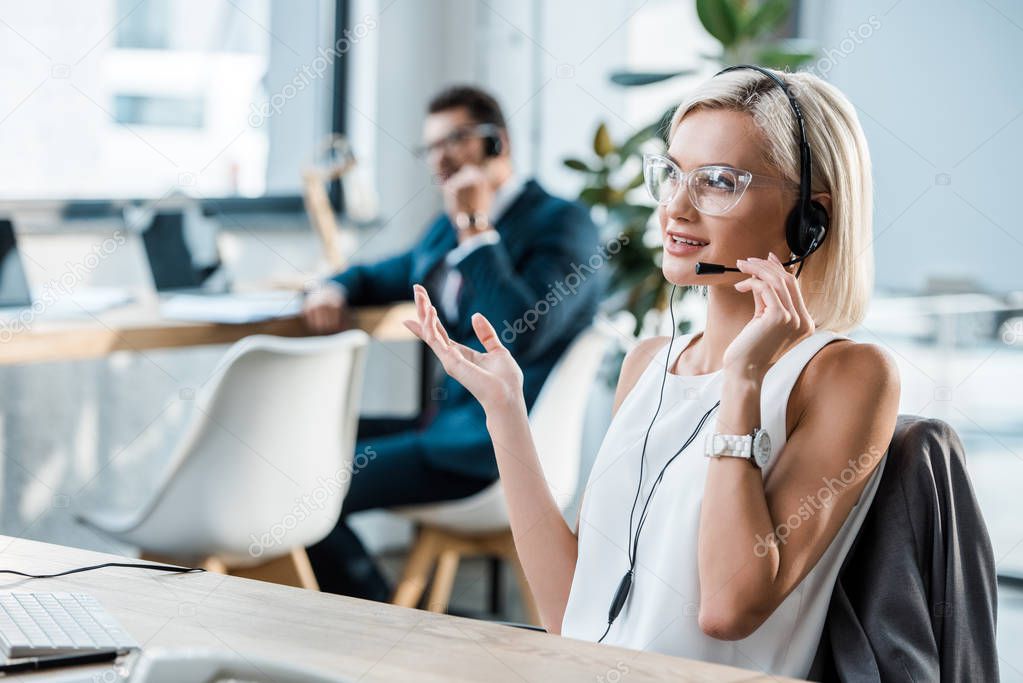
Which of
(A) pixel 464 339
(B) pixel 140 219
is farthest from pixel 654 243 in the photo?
(B) pixel 140 219

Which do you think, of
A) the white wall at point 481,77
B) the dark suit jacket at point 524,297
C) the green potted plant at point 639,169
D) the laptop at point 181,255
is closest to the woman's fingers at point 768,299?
the dark suit jacket at point 524,297

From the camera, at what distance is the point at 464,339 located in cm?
282

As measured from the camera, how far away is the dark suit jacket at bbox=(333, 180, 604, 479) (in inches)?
102

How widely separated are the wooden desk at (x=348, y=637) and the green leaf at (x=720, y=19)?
205cm

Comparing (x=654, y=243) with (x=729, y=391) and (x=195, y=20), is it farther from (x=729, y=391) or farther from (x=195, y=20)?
(x=729, y=391)

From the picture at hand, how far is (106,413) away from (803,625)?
7.93ft

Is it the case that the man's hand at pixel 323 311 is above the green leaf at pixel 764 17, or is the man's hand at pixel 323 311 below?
→ below

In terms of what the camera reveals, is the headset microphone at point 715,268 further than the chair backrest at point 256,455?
No

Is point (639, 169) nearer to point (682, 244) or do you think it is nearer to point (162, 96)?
point (162, 96)

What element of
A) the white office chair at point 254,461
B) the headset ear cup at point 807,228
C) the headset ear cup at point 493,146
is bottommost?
the white office chair at point 254,461

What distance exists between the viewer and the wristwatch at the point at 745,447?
1115 millimetres

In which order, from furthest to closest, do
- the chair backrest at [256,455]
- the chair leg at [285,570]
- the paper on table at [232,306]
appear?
the paper on table at [232,306]
the chair leg at [285,570]
the chair backrest at [256,455]

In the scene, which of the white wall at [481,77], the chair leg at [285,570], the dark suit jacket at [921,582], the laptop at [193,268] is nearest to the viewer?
the dark suit jacket at [921,582]

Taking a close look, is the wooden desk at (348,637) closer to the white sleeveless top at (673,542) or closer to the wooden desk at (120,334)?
the white sleeveless top at (673,542)
